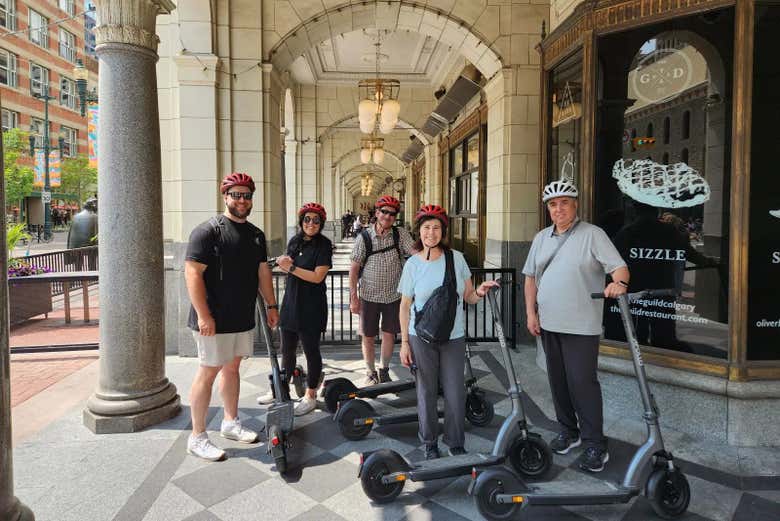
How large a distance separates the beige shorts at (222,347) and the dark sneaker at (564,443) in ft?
7.78

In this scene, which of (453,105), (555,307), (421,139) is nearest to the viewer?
(555,307)

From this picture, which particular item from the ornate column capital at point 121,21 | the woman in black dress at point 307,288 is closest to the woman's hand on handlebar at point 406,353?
the woman in black dress at point 307,288

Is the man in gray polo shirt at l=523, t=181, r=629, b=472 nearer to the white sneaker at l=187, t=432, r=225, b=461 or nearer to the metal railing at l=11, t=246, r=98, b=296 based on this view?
the white sneaker at l=187, t=432, r=225, b=461

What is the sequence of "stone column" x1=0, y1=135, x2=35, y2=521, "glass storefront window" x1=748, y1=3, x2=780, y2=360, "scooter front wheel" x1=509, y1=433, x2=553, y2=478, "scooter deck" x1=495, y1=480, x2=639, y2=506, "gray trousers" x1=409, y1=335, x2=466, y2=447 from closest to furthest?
"stone column" x1=0, y1=135, x2=35, y2=521
"scooter deck" x1=495, y1=480, x2=639, y2=506
"scooter front wheel" x1=509, y1=433, x2=553, y2=478
"gray trousers" x1=409, y1=335, x2=466, y2=447
"glass storefront window" x1=748, y1=3, x2=780, y2=360

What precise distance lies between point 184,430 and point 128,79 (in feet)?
9.63

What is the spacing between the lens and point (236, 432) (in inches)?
174

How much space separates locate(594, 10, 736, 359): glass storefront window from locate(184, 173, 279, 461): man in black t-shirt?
310 centimetres

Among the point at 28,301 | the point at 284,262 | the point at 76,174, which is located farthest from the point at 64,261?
the point at 76,174

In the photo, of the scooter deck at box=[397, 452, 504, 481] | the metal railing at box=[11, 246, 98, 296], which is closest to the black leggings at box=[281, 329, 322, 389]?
the scooter deck at box=[397, 452, 504, 481]

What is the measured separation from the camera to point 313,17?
739cm

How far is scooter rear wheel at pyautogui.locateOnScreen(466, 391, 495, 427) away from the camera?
4672 millimetres

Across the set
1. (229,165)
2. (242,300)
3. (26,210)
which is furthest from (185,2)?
(26,210)

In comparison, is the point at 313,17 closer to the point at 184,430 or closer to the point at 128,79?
the point at 128,79

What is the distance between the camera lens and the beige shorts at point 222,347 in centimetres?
402
